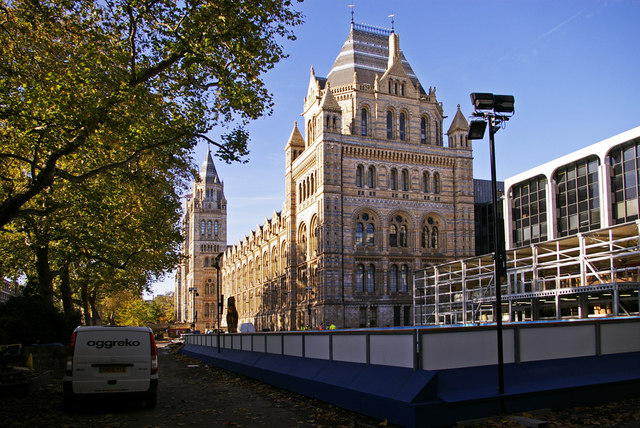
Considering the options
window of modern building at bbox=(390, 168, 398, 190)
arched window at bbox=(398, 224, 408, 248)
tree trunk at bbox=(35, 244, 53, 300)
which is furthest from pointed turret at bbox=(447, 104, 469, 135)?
tree trunk at bbox=(35, 244, 53, 300)

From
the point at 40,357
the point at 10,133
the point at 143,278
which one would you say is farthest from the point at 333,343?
the point at 143,278

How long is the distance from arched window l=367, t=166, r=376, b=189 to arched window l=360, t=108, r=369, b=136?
11.9ft

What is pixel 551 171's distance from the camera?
4247cm

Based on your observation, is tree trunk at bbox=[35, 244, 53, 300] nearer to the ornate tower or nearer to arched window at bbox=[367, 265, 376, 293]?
arched window at bbox=[367, 265, 376, 293]

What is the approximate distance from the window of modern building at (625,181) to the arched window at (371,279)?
68.1 ft

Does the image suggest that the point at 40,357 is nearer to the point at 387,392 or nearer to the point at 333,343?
the point at 333,343

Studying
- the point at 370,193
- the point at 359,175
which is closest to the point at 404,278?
the point at 370,193

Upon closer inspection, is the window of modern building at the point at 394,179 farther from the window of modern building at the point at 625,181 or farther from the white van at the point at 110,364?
the white van at the point at 110,364

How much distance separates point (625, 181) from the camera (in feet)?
119

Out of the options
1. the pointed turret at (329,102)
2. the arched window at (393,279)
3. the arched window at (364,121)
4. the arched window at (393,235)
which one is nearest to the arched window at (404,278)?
the arched window at (393,279)

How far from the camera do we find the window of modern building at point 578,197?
3872cm

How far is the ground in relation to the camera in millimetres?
8672

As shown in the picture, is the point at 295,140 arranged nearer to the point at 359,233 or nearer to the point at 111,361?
the point at 359,233

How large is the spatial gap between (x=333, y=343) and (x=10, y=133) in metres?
12.7
